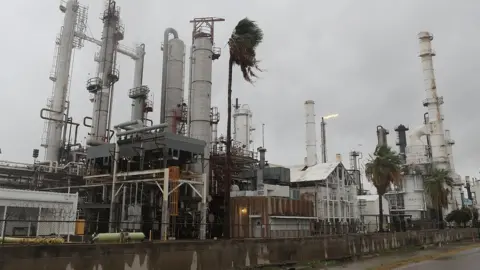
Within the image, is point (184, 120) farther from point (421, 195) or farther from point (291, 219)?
point (421, 195)

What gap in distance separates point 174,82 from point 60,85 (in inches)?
579

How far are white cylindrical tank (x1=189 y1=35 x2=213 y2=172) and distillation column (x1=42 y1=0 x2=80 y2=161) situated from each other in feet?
61.9

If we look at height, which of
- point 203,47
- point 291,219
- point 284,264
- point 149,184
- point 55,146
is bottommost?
point 284,264

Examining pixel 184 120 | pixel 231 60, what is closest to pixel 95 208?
pixel 184 120

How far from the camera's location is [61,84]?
165 ft

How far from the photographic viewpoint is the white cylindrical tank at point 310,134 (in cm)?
6894

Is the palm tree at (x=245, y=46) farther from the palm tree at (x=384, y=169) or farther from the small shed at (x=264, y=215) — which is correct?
the palm tree at (x=384, y=169)

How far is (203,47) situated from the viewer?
41.7m

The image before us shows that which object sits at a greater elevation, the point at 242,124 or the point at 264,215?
the point at 242,124

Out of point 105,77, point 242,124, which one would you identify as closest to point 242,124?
point 242,124

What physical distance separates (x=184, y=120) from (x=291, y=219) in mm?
16583

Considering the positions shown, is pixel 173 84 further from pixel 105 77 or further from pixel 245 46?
pixel 245 46

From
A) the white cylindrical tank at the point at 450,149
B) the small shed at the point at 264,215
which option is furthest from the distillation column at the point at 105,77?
the white cylindrical tank at the point at 450,149

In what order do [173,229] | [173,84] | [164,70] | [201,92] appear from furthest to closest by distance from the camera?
[164,70], [173,84], [201,92], [173,229]
